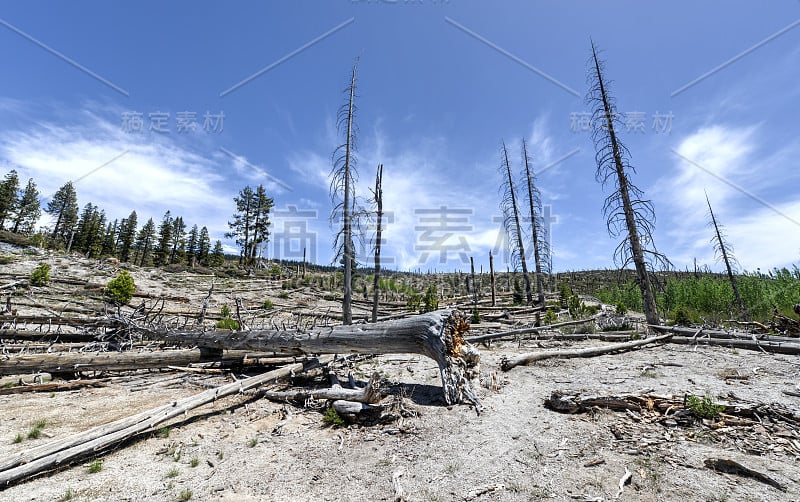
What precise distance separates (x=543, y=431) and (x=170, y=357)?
868 centimetres

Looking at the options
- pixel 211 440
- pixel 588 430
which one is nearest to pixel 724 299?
pixel 588 430

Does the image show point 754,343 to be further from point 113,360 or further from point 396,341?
point 113,360

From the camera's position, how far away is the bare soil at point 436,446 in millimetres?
3309

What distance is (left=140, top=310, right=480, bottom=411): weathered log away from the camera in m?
6.15

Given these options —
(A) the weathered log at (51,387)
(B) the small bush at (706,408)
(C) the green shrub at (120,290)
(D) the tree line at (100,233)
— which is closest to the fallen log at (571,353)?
(B) the small bush at (706,408)

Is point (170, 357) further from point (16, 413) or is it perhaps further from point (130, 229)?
point (130, 229)

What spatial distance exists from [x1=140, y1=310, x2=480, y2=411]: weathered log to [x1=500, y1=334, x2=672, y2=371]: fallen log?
146cm

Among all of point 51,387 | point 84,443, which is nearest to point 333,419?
point 84,443

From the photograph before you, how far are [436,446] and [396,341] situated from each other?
2.46 metres

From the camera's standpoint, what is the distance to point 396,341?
6.64m

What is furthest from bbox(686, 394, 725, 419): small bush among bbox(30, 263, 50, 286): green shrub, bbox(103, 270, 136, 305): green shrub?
bbox(30, 263, 50, 286): green shrub

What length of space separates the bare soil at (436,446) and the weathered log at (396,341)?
1.82 feet

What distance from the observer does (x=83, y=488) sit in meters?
3.46

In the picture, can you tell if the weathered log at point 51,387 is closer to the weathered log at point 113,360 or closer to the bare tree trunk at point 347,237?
the weathered log at point 113,360
